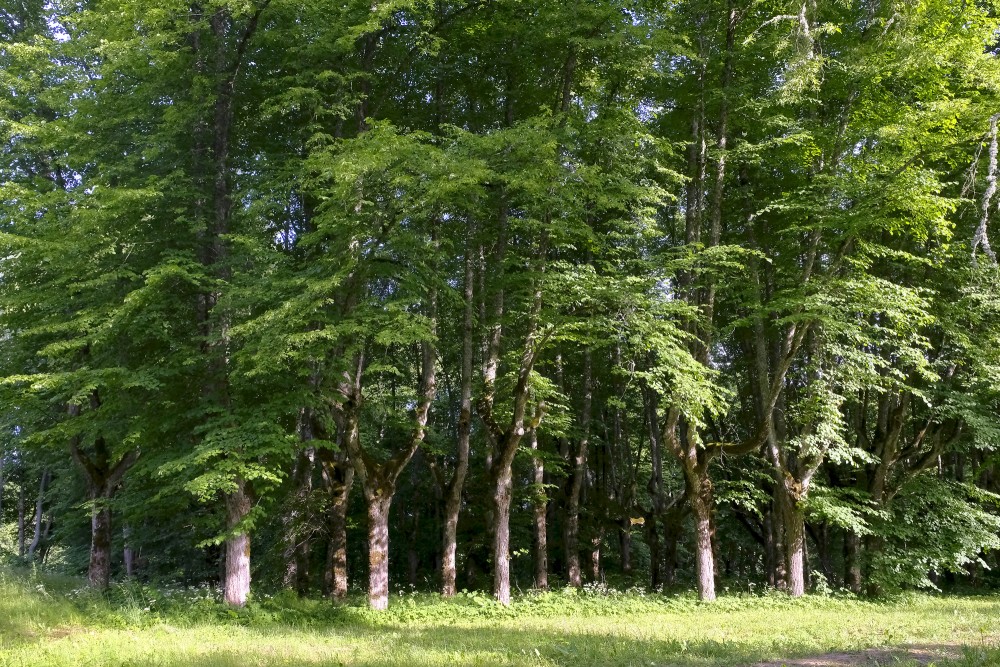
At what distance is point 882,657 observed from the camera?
714cm

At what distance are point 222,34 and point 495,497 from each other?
11044 millimetres

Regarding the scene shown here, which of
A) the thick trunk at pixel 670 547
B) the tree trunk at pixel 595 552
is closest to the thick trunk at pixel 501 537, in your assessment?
the thick trunk at pixel 670 547

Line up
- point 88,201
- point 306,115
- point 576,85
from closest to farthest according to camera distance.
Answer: point 88,201
point 306,115
point 576,85

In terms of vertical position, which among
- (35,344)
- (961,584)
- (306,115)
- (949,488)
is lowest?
(961,584)

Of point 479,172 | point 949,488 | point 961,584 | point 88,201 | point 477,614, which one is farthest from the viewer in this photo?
point 961,584

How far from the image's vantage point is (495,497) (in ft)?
48.0

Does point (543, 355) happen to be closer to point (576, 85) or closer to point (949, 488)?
point (576, 85)

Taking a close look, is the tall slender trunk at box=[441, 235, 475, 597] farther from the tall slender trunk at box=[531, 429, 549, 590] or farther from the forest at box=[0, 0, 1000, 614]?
the tall slender trunk at box=[531, 429, 549, 590]

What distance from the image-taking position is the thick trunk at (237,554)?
1193 cm

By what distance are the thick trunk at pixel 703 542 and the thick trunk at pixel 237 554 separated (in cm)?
994

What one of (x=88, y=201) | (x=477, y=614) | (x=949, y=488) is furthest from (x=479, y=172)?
(x=949, y=488)

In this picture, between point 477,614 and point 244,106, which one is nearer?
point 477,614

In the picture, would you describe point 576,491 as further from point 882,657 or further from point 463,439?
point 882,657

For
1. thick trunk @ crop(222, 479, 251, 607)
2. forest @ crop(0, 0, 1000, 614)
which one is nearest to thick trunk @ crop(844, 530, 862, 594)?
forest @ crop(0, 0, 1000, 614)
